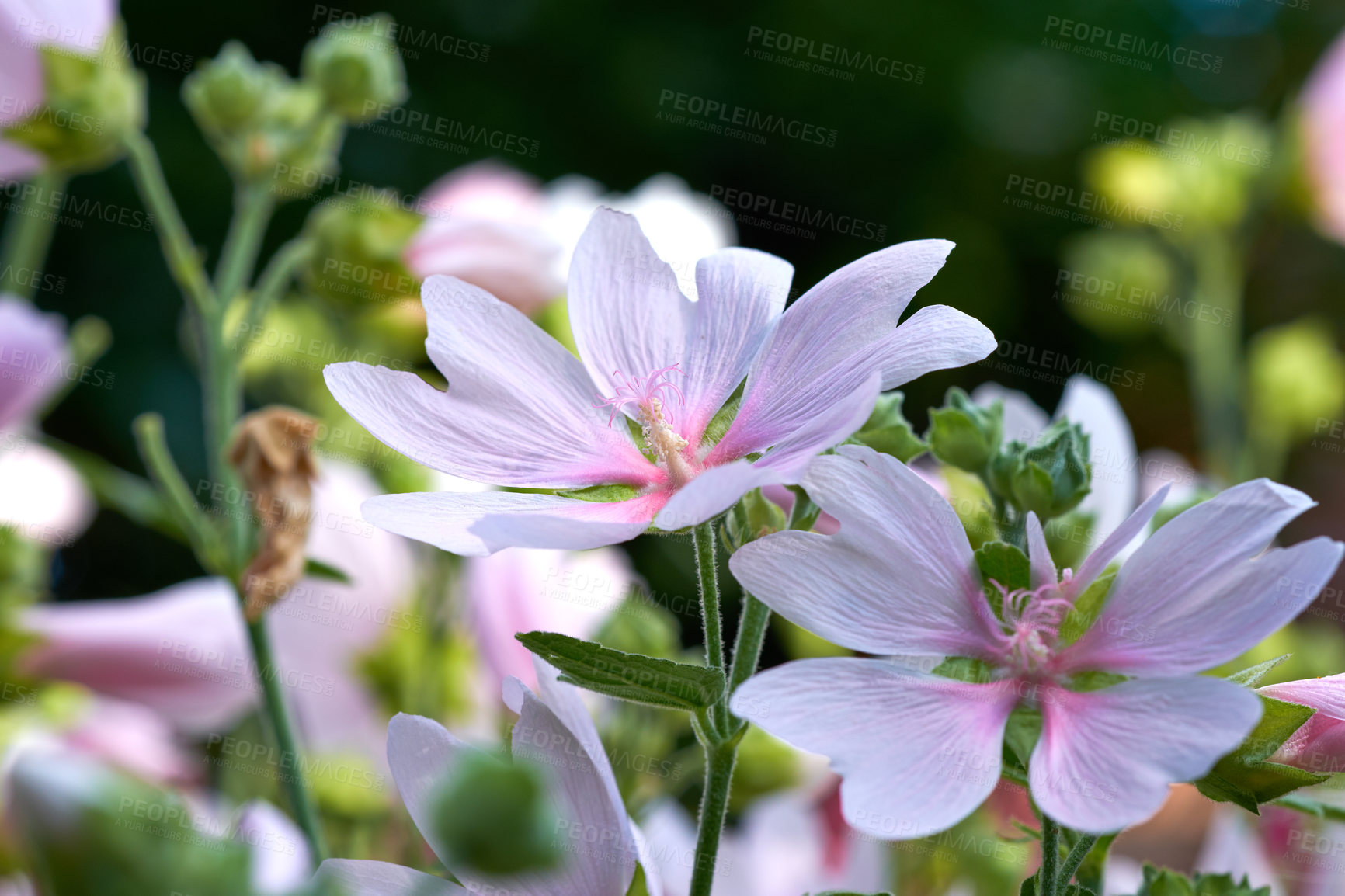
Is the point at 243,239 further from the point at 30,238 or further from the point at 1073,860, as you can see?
the point at 1073,860

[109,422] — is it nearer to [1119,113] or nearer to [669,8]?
[669,8]

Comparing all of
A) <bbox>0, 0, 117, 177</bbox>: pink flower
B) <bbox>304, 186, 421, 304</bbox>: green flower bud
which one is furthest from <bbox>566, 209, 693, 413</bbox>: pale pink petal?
<bbox>0, 0, 117, 177</bbox>: pink flower

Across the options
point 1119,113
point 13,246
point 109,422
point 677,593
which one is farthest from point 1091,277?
point 109,422

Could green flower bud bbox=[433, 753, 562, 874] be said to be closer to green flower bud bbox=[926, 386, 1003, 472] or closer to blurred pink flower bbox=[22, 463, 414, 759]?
green flower bud bbox=[926, 386, 1003, 472]

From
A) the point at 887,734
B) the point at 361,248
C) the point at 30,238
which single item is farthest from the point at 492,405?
the point at 30,238

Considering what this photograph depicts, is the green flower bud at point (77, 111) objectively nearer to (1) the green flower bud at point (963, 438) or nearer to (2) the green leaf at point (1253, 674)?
(1) the green flower bud at point (963, 438)

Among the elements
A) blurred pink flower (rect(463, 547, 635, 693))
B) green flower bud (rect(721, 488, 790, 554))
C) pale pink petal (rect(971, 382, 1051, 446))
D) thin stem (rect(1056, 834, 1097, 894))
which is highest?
pale pink petal (rect(971, 382, 1051, 446))
